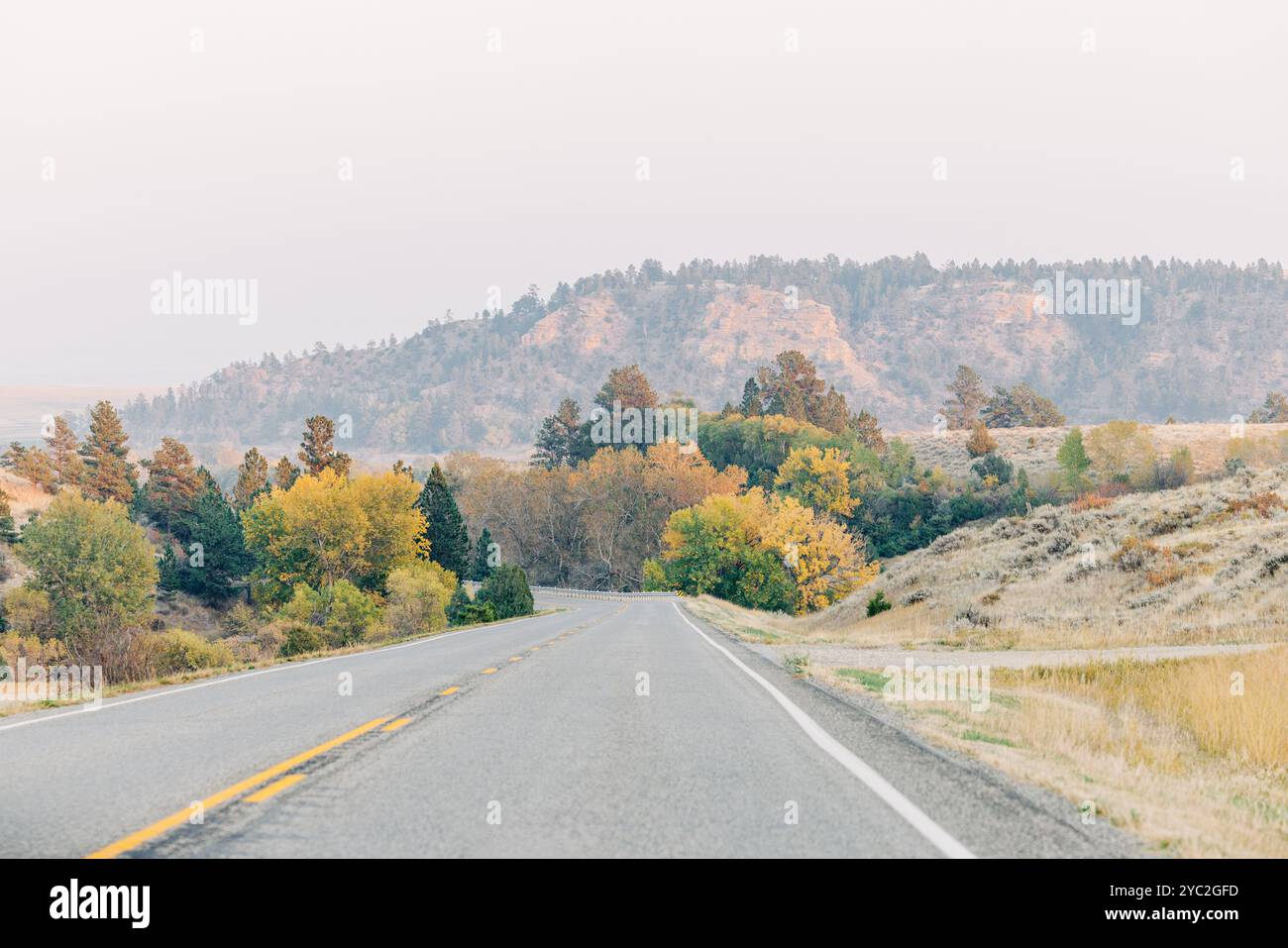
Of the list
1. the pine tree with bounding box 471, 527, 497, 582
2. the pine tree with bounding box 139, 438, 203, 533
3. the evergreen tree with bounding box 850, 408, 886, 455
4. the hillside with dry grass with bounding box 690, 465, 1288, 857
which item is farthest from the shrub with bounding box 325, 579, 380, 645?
the evergreen tree with bounding box 850, 408, 886, 455

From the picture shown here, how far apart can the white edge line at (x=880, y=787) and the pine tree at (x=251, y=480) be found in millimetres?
120913

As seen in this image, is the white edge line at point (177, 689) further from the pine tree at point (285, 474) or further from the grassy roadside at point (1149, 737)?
the pine tree at point (285, 474)

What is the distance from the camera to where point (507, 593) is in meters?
63.8

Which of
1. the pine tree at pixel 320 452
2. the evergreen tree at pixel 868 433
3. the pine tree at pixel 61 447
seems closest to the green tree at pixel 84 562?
the pine tree at pixel 320 452

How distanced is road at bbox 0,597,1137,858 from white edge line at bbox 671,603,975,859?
3 centimetres

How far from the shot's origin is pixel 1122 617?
2681 cm

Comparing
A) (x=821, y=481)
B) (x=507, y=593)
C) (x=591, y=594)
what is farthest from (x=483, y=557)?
(x=507, y=593)

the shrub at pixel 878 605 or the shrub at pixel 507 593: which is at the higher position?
the shrub at pixel 878 605

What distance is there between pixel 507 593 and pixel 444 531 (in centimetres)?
3464

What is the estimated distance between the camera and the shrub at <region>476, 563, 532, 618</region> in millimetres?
63156

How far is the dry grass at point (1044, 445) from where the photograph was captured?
122812 mm
